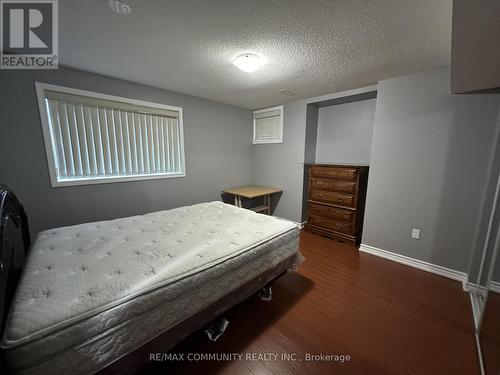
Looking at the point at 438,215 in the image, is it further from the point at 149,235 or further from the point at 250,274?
the point at 149,235

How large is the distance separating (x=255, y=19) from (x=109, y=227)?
2.11 meters

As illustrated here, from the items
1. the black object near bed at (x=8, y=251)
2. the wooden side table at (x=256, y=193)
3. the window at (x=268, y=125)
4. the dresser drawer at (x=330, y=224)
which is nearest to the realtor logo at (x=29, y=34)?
the black object near bed at (x=8, y=251)

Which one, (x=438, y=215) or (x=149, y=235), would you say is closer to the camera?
(x=149, y=235)

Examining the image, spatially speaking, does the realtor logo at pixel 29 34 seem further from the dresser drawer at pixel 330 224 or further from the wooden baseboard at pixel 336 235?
the wooden baseboard at pixel 336 235

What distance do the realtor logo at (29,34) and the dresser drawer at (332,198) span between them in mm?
3342

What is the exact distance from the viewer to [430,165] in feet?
6.99

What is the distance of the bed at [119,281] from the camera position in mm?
761

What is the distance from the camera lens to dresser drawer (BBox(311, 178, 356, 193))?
277cm

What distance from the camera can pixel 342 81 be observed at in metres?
2.45

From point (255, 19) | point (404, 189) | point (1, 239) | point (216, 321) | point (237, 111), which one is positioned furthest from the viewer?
point (237, 111)

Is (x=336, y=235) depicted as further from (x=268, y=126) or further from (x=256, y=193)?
(x=268, y=126)

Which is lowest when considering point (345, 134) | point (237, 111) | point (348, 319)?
point (348, 319)

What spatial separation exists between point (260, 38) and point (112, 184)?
2.44m

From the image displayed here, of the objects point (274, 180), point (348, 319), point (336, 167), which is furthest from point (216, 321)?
point (274, 180)
